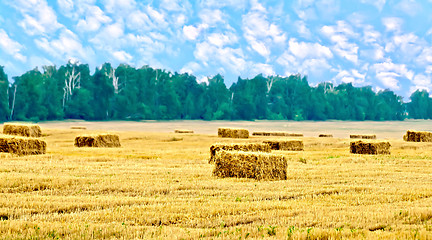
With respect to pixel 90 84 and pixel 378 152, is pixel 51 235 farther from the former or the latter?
pixel 90 84

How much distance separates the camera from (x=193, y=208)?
40.7 feet

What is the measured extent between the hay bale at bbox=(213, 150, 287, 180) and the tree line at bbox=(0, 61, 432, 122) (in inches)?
3990

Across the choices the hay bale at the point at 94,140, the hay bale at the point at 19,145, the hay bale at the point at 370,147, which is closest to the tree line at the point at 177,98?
the hay bale at the point at 94,140

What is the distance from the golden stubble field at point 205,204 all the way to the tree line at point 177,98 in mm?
101881

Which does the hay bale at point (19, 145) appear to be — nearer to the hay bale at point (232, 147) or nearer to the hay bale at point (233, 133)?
the hay bale at point (232, 147)

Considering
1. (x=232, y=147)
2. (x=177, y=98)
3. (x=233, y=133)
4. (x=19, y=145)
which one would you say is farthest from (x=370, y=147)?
(x=177, y=98)

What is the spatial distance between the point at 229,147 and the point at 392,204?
11.3 m

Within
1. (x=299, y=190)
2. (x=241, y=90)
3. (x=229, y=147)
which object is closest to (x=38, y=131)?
(x=229, y=147)

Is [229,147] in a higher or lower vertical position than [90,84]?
lower

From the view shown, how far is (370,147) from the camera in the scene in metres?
32.9

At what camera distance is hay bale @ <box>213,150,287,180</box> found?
19.0 m

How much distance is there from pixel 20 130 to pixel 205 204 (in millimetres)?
34275

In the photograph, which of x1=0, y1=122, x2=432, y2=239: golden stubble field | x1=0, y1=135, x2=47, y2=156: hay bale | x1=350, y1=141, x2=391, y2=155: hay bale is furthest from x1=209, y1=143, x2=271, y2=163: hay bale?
x1=350, y1=141, x2=391, y2=155: hay bale

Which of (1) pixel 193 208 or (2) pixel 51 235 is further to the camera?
(1) pixel 193 208
